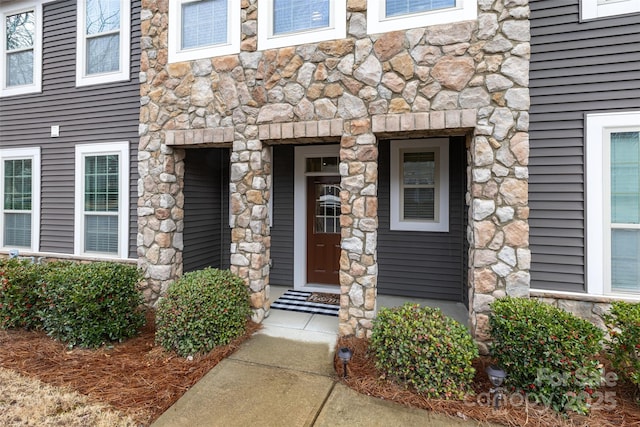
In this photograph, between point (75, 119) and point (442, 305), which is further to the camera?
point (75, 119)

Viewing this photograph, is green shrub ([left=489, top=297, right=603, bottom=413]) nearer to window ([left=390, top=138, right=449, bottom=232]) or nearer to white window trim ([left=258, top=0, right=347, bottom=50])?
window ([left=390, top=138, right=449, bottom=232])

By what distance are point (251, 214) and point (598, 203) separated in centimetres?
404

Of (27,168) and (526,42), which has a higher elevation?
(526,42)

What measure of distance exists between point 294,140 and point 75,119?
420 cm

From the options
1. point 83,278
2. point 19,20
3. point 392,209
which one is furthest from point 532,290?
point 19,20

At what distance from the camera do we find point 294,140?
13.3 ft

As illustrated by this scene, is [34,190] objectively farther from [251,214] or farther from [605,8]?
[605,8]

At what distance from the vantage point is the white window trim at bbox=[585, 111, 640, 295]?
133 inches

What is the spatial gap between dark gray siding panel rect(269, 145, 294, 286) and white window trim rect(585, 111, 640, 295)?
4244 mm

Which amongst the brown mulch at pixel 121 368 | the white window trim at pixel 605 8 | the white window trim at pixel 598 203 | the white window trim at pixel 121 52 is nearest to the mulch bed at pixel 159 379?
the brown mulch at pixel 121 368

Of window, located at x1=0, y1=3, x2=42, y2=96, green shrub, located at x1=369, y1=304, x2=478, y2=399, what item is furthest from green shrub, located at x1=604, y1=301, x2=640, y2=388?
window, located at x1=0, y1=3, x2=42, y2=96

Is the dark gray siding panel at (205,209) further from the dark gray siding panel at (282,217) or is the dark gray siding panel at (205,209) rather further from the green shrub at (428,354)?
the green shrub at (428,354)

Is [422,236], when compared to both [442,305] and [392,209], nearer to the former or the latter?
[392,209]

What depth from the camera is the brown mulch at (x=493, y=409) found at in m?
2.49
